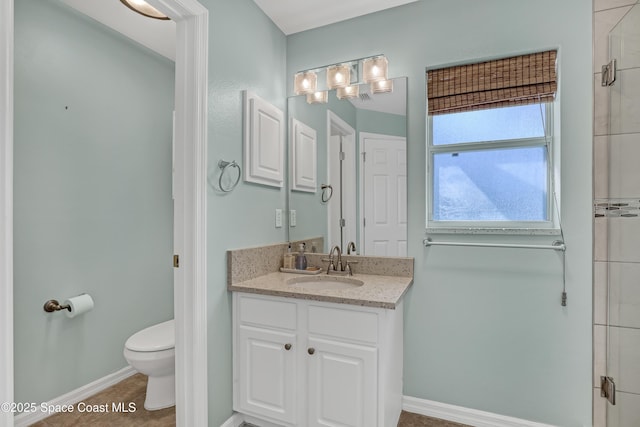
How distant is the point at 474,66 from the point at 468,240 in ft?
3.31

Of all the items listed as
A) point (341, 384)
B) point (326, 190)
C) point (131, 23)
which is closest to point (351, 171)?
point (326, 190)

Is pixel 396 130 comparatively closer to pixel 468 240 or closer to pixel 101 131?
pixel 468 240

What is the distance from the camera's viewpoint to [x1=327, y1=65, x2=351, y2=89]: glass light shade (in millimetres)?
2092

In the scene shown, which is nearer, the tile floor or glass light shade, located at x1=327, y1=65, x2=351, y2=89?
the tile floor

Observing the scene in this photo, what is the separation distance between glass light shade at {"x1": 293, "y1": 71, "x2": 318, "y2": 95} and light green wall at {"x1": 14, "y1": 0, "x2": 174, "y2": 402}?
4.26 ft

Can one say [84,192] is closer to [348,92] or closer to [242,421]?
[242,421]

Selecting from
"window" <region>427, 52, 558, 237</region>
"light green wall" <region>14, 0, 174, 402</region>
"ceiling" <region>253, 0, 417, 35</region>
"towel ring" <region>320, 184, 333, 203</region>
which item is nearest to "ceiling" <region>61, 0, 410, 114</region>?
"ceiling" <region>253, 0, 417, 35</region>

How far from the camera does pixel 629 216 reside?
1.46m

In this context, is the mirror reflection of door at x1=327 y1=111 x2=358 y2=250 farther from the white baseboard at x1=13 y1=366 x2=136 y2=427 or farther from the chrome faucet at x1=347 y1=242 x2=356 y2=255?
the white baseboard at x1=13 y1=366 x2=136 y2=427

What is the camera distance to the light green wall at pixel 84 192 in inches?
73.4

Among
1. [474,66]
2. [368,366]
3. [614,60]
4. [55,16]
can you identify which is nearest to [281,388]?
[368,366]

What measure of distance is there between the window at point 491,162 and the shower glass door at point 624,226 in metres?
0.25

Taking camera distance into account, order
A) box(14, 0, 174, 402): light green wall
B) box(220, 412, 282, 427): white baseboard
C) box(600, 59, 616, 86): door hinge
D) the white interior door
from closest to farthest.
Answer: box(600, 59, 616, 86): door hinge
box(220, 412, 282, 427): white baseboard
box(14, 0, 174, 402): light green wall
the white interior door
